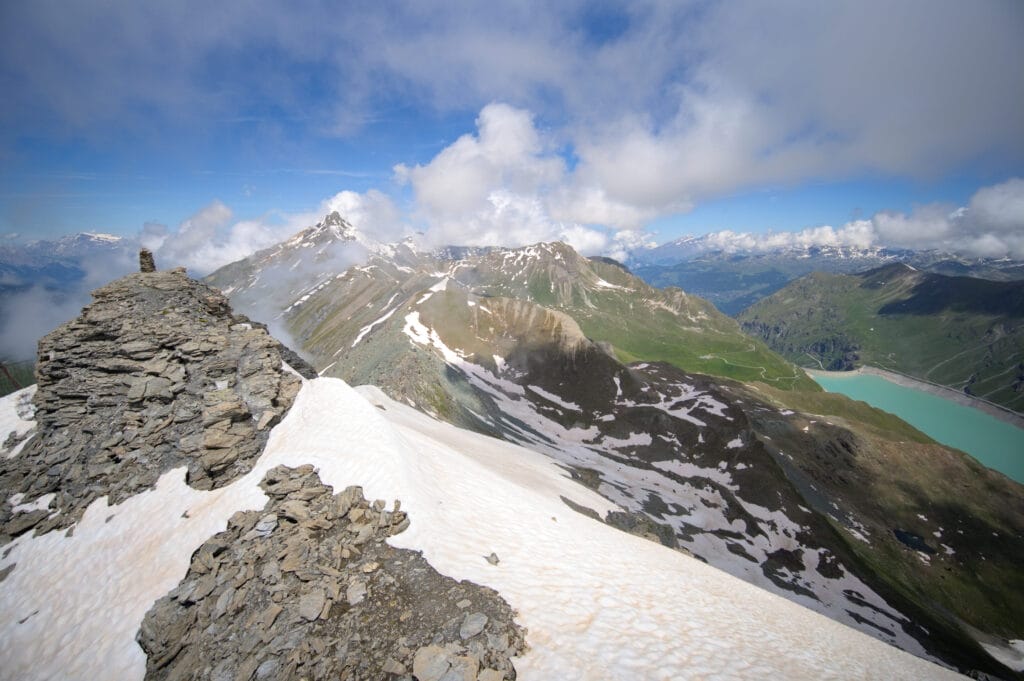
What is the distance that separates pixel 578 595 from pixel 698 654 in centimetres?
384

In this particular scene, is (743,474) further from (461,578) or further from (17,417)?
(17,417)

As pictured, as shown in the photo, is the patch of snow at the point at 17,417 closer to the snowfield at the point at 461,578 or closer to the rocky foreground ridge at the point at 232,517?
the rocky foreground ridge at the point at 232,517

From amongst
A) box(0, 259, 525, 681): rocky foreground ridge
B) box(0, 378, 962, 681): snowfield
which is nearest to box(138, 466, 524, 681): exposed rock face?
box(0, 259, 525, 681): rocky foreground ridge

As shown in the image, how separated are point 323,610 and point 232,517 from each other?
7.22 meters

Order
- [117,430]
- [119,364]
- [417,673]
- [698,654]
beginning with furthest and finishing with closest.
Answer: [119,364] → [117,430] → [698,654] → [417,673]

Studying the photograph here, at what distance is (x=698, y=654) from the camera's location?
1216cm

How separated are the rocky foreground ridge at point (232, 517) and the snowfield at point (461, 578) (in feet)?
2.41

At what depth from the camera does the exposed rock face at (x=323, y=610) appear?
10.0 metres

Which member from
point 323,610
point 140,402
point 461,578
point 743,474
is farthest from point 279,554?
point 743,474

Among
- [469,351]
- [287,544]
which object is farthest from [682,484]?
[287,544]

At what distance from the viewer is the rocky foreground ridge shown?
10.5 m

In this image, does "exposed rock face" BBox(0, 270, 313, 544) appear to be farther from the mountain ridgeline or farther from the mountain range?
the mountain ridgeline

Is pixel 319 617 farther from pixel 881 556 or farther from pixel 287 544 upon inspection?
pixel 881 556

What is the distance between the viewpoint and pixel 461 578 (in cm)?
1270
